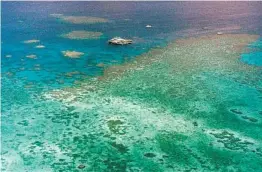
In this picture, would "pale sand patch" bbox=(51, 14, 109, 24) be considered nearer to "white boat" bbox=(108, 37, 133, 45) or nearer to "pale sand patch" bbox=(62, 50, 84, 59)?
"white boat" bbox=(108, 37, 133, 45)

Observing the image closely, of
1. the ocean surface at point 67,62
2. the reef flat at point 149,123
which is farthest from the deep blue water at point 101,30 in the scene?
the reef flat at point 149,123

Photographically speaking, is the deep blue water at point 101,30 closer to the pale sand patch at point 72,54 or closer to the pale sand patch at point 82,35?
the pale sand patch at point 72,54

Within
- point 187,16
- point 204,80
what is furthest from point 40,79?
point 187,16

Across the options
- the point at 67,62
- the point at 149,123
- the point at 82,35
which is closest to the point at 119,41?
the point at 82,35

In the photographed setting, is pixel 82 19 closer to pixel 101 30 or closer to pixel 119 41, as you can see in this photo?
pixel 101 30

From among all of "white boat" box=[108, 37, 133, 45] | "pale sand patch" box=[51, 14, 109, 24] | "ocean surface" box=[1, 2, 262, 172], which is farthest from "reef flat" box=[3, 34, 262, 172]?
"pale sand patch" box=[51, 14, 109, 24]
